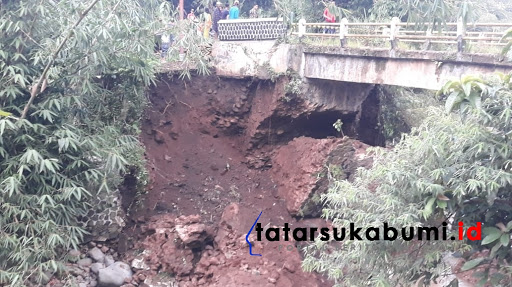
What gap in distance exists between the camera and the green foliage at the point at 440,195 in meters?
4.38

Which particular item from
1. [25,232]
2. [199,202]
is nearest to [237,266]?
[199,202]

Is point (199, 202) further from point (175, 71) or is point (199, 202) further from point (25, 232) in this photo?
point (25, 232)

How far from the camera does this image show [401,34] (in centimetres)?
915

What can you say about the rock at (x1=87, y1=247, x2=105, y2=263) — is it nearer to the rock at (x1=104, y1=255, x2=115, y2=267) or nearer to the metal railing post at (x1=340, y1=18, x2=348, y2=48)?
the rock at (x1=104, y1=255, x2=115, y2=267)

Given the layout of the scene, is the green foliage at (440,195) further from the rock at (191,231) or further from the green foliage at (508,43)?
the rock at (191,231)

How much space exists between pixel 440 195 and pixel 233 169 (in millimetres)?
6856

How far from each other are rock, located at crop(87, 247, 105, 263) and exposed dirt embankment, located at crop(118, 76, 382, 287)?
1.53ft

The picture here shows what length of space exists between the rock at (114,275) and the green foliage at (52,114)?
1.15 m

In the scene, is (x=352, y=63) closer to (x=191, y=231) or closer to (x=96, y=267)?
(x=191, y=231)

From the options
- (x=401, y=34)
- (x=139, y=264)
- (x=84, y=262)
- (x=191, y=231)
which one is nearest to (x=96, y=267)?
(x=84, y=262)

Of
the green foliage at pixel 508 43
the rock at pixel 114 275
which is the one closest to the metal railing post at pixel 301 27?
the rock at pixel 114 275

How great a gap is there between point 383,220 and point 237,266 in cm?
396

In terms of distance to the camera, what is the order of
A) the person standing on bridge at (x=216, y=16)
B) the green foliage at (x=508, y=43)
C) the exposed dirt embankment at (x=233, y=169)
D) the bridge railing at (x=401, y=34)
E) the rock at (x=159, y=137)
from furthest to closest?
the person standing on bridge at (x=216, y=16) → the rock at (x=159, y=137) → the exposed dirt embankment at (x=233, y=169) → the bridge railing at (x=401, y=34) → the green foliage at (x=508, y=43)

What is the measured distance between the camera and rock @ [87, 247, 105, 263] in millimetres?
8828
